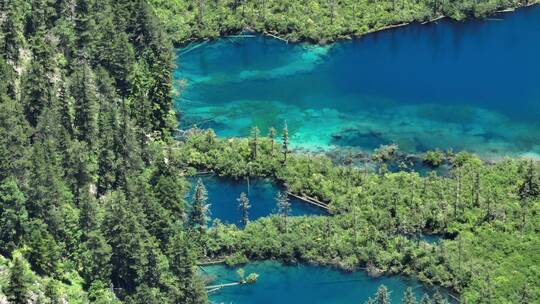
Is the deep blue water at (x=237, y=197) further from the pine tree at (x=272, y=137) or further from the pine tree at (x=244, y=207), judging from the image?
the pine tree at (x=272, y=137)

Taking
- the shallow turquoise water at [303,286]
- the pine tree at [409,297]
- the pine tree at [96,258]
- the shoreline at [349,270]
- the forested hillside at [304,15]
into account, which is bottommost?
the shallow turquoise water at [303,286]

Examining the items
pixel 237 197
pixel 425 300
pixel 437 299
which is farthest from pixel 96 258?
pixel 437 299

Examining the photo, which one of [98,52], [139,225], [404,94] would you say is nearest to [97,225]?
[139,225]

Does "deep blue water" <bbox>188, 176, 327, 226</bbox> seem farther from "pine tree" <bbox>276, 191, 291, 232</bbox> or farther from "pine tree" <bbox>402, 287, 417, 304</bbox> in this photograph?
"pine tree" <bbox>402, 287, 417, 304</bbox>

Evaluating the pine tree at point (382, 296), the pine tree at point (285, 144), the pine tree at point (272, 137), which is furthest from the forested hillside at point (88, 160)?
the pine tree at point (382, 296)

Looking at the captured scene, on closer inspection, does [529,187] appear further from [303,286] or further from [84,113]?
[84,113]

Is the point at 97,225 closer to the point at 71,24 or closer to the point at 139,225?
the point at 139,225

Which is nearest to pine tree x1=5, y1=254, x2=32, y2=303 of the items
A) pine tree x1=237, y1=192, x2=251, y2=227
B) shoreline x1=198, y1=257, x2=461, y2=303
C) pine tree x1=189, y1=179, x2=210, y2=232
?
shoreline x1=198, y1=257, x2=461, y2=303
